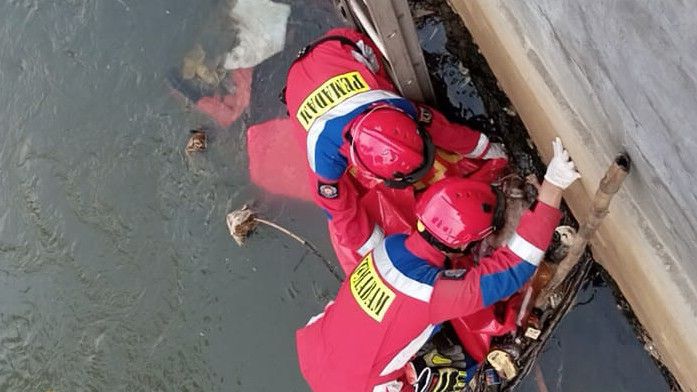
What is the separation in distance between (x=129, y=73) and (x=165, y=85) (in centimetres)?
32


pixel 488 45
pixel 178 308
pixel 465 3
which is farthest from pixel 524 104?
pixel 178 308

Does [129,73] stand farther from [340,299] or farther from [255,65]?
[340,299]

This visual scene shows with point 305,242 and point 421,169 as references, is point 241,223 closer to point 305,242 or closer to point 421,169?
point 305,242

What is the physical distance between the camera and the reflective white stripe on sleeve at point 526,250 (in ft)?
11.0

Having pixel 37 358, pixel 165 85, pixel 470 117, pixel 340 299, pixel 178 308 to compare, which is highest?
pixel 470 117

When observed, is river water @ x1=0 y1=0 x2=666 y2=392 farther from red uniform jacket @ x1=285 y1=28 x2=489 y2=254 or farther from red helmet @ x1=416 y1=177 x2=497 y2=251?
red helmet @ x1=416 y1=177 x2=497 y2=251

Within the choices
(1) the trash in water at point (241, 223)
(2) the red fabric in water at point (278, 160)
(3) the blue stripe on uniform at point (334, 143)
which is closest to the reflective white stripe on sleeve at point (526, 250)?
(3) the blue stripe on uniform at point (334, 143)

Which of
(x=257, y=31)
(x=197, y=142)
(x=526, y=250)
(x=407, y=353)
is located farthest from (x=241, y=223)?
(x=526, y=250)

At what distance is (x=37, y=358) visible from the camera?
17.5ft

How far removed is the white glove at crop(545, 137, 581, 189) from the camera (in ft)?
10.8

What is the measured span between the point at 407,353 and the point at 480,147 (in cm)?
130

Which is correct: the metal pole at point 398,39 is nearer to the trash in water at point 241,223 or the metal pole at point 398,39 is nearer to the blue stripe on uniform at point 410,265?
the blue stripe on uniform at point 410,265

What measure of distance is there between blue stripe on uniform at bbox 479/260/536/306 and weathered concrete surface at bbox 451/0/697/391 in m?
0.45

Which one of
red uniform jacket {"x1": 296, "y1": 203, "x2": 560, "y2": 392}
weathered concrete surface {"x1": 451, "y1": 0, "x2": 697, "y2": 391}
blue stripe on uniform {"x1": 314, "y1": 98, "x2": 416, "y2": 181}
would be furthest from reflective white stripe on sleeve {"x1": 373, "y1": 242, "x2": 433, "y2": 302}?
weathered concrete surface {"x1": 451, "y1": 0, "x2": 697, "y2": 391}
